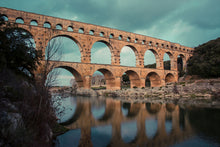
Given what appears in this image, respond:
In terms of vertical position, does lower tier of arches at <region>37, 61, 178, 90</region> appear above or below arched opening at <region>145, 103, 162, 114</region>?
above

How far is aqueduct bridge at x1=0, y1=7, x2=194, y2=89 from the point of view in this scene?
18062mm

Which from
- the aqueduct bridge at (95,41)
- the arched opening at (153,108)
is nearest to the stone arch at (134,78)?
the aqueduct bridge at (95,41)

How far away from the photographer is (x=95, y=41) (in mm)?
22047

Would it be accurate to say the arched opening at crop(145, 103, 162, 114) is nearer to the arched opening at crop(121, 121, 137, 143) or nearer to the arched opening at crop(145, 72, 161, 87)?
the arched opening at crop(121, 121, 137, 143)

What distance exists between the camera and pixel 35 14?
59.7 ft

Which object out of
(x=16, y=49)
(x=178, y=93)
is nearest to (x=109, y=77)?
(x=178, y=93)

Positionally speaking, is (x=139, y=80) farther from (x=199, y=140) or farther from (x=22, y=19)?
(x=199, y=140)

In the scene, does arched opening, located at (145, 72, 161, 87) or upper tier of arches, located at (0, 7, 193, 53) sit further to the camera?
arched opening, located at (145, 72, 161, 87)

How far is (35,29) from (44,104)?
1700 cm

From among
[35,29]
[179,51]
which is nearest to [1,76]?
[35,29]

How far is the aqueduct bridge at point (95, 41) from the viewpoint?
18062mm

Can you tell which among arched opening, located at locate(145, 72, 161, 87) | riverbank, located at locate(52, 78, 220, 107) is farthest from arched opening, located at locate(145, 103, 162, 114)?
arched opening, located at locate(145, 72, 161, 87)

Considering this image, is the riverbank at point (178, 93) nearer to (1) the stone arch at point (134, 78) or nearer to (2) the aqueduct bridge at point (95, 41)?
(2) the aqueduct bridge at point (95, 41)

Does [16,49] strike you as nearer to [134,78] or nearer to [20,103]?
[20,103]
